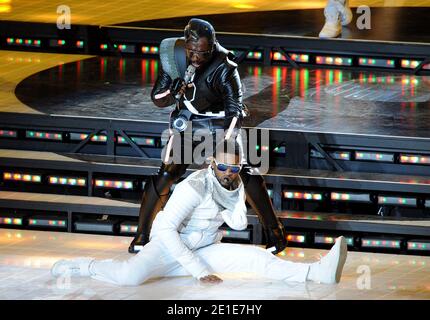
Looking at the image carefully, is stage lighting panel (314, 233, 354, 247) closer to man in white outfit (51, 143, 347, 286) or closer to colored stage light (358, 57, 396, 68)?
man in white outfit (51, 143, 347, 286)

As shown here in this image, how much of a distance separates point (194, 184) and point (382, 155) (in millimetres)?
2247

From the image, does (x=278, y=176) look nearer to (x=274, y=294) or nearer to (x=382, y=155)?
(x=382, y=155)

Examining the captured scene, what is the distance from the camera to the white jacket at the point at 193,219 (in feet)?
27.1

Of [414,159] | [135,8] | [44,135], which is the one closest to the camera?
[414,159]

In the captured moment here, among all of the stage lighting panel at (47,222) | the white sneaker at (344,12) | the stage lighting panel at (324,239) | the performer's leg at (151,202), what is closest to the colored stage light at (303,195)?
the stage lighting panel at (324,239)

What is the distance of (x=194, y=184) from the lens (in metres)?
8.31

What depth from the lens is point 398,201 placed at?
391 inches

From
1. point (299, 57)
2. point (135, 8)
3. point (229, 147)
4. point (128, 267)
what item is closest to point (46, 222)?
point (128, 267)

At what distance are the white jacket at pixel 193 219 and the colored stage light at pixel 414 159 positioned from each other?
199 centimetres

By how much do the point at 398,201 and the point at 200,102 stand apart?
164 centimetres

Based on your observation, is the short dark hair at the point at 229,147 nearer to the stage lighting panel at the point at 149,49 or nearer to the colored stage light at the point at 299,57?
the colored stage light at the point at 299,57

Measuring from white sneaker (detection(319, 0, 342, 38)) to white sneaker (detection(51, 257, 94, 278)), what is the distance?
451 centimetres

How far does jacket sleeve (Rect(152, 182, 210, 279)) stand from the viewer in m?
8.26

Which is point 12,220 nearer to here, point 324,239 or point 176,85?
point 176,85
